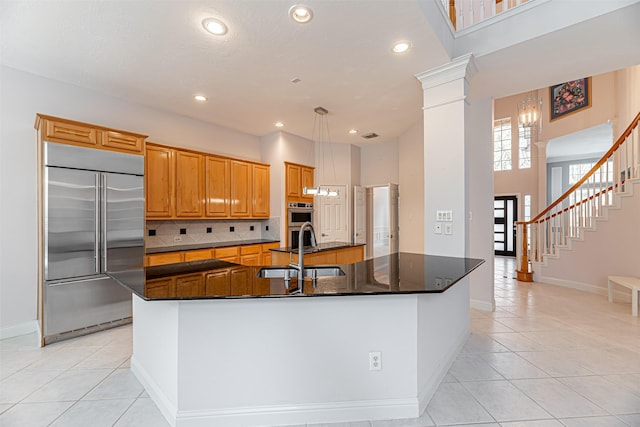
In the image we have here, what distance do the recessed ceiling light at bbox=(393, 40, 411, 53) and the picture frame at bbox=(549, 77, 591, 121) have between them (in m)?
5.72

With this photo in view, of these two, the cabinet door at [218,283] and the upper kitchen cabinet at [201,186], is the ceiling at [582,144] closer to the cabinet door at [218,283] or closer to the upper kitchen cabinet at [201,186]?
the upper kitchen cabinet at [201,186]

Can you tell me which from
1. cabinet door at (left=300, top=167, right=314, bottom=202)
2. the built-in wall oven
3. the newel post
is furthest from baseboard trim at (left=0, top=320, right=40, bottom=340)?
the newel post

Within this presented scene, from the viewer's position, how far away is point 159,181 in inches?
154

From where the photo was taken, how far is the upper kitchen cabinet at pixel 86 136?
9.49 feet

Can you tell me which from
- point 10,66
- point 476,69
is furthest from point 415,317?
point 10,66

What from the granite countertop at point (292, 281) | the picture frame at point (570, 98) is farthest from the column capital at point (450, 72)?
the picture frame at point (570, 98)

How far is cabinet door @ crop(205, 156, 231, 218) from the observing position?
448 cm

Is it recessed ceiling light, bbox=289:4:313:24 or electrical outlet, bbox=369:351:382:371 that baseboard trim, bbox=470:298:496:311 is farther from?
recessed ceiling light, bbox=289:4:313:24

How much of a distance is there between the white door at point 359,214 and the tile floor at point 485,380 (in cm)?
328

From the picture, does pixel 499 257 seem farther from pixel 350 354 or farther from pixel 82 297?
pixel 82 297

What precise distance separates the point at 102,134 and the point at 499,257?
32.9ft

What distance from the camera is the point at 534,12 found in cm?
243

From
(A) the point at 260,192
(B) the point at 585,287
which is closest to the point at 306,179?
(A) the point at 260,192

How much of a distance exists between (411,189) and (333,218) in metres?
1.74
